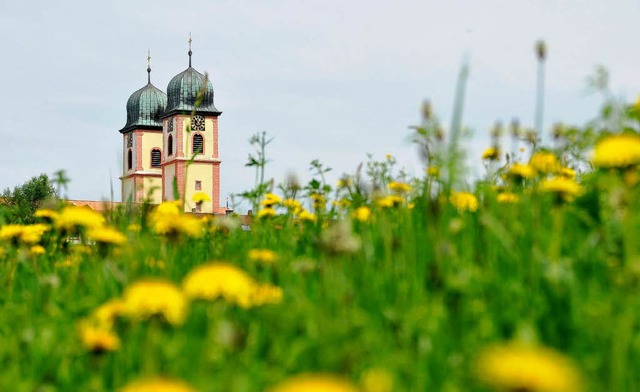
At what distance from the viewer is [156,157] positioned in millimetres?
79000

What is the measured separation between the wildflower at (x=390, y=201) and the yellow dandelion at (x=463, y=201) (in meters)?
0.26

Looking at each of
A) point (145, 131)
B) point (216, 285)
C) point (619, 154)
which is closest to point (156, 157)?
point (145, 131)

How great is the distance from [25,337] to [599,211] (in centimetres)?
149

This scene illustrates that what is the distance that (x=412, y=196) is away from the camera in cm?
354

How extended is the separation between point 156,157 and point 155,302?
78.8 meters

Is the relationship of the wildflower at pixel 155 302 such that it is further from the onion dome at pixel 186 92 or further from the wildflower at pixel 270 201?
A: the onion dome at pixel 186 92

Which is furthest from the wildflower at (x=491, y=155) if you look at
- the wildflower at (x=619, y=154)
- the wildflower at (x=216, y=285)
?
the wildflower at (x=216, y=285)

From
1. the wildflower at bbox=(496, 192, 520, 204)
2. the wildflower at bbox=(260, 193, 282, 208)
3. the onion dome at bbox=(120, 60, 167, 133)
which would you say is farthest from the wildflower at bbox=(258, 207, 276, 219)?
the onion dome at bbox=(120, 60, 167, 133)

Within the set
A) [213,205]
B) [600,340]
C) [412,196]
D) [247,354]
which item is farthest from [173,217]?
[213,205]

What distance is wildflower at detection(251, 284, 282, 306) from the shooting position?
185cm

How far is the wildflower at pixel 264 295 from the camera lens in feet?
6.08

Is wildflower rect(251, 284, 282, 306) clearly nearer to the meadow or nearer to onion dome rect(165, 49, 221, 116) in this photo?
the meadow

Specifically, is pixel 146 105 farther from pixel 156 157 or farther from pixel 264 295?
pixel 264 295

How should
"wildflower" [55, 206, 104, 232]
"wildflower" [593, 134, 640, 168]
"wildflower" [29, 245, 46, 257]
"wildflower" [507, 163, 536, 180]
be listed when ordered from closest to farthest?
"wildflower" [593, 134, 640, 168], "wildflower" [55, 206, 104, 232], "wildflower" [507, 163, 536, 180], "wildflower" [29, 245, 46, 257]
